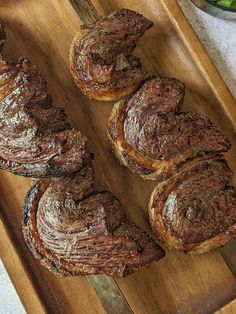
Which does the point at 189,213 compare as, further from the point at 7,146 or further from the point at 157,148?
the point at 7,146

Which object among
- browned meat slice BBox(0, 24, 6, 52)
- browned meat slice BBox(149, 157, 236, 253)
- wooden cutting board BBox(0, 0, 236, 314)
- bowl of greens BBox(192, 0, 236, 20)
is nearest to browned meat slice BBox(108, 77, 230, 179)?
browned meat slice BBox(149, 157, 236, 253)

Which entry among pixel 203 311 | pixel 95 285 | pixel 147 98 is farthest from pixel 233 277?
pixel 147 98

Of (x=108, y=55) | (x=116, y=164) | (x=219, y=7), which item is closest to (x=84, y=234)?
(x=116, y=164)

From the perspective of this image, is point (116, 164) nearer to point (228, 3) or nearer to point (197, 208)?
point (197, 208)

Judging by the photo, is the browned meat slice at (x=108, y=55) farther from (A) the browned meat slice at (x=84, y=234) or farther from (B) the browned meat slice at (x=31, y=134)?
(A) the browned meat slice at (x=84, y=234)

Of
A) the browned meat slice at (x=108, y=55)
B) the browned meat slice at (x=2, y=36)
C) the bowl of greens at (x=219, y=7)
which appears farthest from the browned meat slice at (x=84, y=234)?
the bowl of greens at (x=219, y=7)
